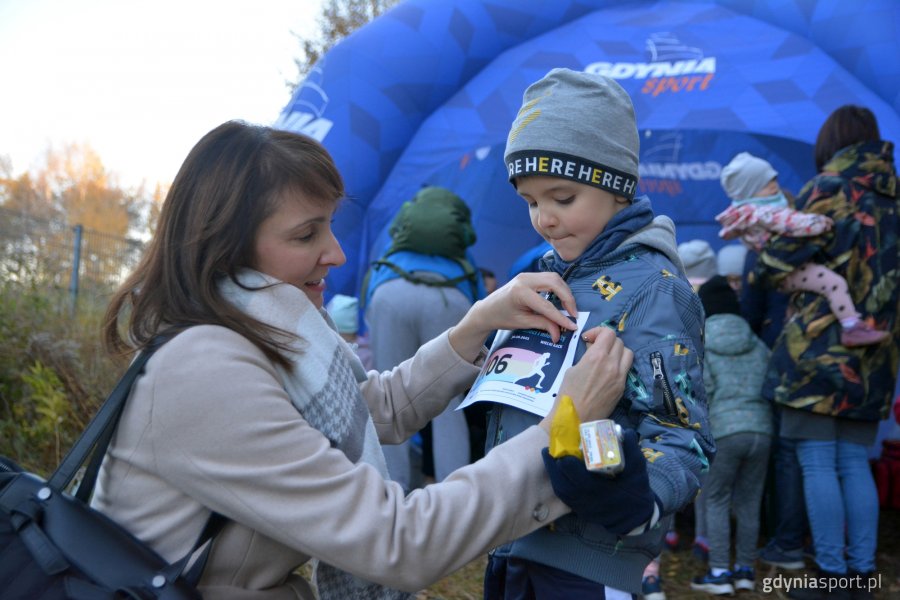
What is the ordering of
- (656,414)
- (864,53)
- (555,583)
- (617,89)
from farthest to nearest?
(864,53), (617,89), (555,583), (656,414)

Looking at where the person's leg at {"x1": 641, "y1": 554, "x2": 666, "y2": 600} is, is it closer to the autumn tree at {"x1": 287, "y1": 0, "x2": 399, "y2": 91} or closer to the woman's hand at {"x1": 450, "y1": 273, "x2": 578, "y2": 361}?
the woman's hand at {"x1": 450, "y1": 273, "x2": 578, "y2": 361}

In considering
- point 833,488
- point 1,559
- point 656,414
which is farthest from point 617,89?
point 833,488

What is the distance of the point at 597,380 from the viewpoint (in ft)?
4.76

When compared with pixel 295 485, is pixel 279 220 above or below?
above

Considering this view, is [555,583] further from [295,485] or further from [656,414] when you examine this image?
[295,485]

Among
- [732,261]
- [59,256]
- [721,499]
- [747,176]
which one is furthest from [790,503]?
[59,256]

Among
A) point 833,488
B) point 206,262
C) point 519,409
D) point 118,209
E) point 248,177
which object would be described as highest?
point 248,177

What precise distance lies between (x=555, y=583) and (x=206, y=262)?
96cm

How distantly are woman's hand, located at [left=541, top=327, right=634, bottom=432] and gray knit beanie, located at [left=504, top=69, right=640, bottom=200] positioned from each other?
1.36 ft

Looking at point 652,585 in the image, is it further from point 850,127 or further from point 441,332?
point 850,127

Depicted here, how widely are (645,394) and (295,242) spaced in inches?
30.4

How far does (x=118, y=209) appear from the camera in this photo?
113ft

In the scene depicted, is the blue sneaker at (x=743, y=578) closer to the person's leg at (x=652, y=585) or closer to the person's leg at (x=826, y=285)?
the person's leg at (x=652, y=585)

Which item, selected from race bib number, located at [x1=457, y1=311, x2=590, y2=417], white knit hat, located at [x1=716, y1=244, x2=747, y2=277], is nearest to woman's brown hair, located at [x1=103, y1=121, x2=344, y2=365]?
race bib number, located at [x1=457, y1=311, x2=590, y2=417]
